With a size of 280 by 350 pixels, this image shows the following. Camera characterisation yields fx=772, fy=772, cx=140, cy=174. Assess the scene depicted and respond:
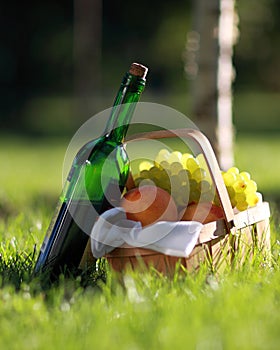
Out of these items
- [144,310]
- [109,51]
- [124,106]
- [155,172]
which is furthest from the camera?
[109,51]

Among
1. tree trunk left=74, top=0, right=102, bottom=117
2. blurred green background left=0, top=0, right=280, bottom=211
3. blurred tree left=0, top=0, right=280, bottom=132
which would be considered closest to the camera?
tree trunk left=74, top=0, right=102, bottom=117

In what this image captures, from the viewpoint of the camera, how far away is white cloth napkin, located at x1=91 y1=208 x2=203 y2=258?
263 cm

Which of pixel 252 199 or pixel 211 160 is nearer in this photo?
pixel 211 160

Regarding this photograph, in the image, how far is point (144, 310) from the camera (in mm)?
2359

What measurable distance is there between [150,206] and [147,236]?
0.59 feet

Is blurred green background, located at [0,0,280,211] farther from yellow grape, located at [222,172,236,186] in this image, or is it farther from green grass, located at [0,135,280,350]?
green grass, located at [0,135,280,350]

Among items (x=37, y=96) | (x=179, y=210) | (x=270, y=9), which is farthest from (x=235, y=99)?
(x=179, y=210)

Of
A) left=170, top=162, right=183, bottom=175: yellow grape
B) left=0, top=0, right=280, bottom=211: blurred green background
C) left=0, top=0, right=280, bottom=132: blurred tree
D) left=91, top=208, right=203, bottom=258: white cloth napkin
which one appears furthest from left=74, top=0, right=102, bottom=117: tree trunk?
left=91, top=208, right=203, bottom=258: white cloth napkin

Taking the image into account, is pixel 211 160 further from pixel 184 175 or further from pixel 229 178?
pixel 229 178

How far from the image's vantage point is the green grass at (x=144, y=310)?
7.06 ft

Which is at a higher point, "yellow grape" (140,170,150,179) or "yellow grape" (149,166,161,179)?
"yellow grape" (149,166,161,179)

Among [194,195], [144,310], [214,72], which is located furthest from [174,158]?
[214,72]

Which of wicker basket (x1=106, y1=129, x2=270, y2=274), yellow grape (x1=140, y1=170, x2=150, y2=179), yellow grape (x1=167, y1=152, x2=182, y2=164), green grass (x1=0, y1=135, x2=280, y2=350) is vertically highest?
yellow grape (x1=167, y1=152, x2=182, y2=164)

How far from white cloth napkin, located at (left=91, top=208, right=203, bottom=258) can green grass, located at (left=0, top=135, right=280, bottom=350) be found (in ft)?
0.32
